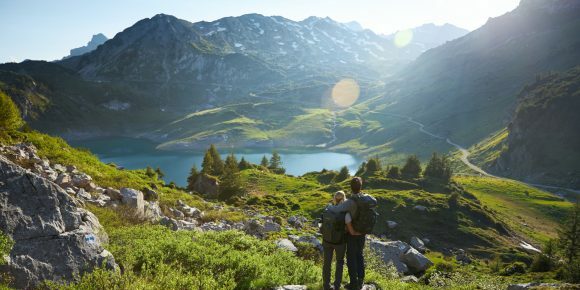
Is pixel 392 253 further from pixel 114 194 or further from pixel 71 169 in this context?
pixel 71 169

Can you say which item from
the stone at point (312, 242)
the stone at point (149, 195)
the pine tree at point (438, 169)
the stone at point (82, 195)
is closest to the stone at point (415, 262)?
the stone at point (312, 242)

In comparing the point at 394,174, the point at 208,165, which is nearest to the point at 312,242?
the point at 208,165

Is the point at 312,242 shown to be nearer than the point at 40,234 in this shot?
No

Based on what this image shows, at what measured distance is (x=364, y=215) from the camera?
11312 millimetres

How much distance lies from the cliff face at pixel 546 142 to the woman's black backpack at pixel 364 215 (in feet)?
591

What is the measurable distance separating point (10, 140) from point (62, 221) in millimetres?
22075

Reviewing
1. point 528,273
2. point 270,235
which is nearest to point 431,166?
point 528,273

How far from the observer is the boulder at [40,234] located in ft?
31.3

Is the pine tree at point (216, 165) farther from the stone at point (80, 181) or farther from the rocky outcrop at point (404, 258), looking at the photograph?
the rocky outcrop at point (404, 258)

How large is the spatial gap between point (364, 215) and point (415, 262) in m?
18.9

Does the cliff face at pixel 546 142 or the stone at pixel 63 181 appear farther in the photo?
the cliff face at pixel 546 142

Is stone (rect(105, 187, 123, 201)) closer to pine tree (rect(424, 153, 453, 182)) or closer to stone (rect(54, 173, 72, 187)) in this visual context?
stone (rect(54, 173, 72, 187))

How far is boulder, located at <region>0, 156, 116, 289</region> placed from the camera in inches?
376

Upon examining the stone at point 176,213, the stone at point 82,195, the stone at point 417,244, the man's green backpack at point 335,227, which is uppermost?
the man's green backpack at point 335,227
